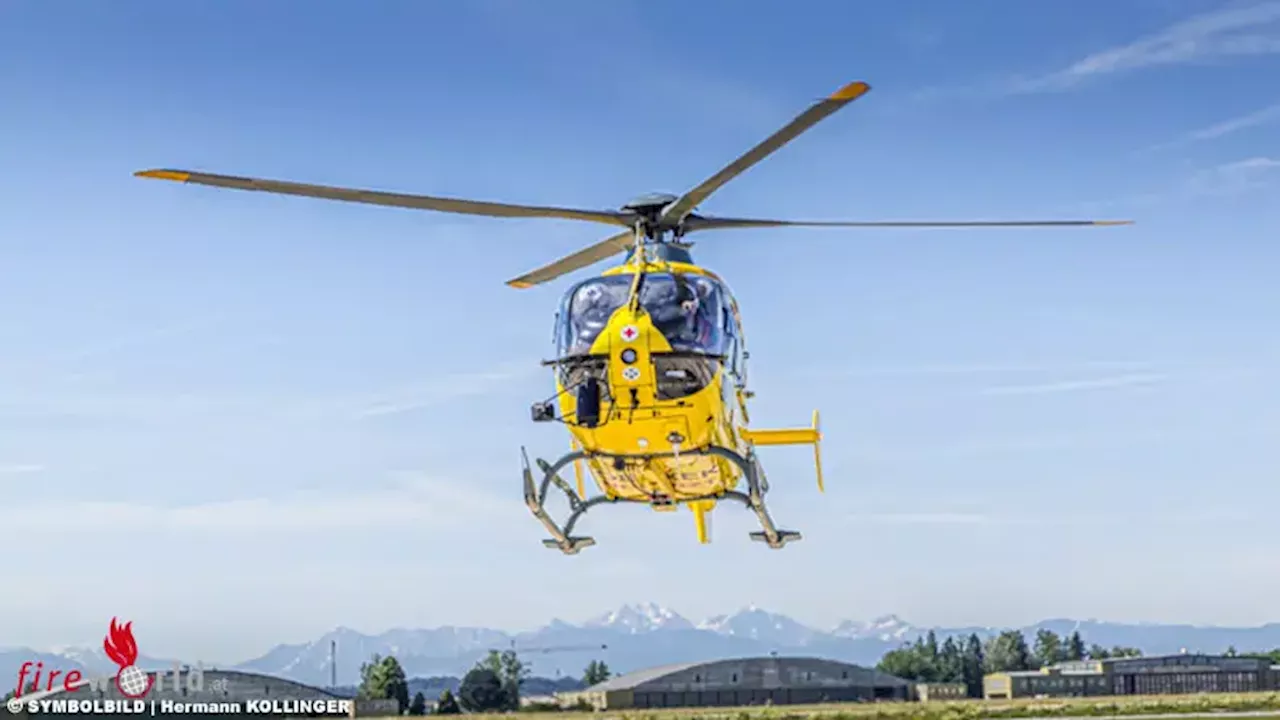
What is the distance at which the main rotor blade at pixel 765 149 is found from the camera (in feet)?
94.8

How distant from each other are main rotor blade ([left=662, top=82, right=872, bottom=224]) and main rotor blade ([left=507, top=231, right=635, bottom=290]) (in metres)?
2.79

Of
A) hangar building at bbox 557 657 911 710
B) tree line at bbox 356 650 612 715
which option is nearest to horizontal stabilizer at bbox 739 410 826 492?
tree line at bbox 356 650 612 715

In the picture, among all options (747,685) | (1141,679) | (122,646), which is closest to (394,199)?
(122,646)

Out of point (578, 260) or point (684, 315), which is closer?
point (684, 315)

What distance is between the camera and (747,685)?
141000mm

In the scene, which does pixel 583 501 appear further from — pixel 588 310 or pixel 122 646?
pixel 122 646

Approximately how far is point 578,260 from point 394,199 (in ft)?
24.9

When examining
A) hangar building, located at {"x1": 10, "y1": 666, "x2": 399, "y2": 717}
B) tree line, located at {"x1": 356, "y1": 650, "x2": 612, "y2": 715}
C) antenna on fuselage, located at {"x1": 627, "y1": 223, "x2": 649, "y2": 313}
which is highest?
antenna on fuselage, located at {"x1": 627, "y1": 223, "x2": 649, "y2": 313}

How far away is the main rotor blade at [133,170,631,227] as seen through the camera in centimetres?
3244

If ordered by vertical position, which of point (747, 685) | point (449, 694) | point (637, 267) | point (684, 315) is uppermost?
point (637, 267)

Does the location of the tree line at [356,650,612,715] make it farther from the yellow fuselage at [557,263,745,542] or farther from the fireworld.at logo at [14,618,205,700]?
the yellow fuselage at [557,263,745,542]

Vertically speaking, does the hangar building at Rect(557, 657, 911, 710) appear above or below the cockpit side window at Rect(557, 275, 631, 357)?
below

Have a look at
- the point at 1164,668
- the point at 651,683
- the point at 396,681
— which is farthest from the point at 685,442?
the point at 1164,668

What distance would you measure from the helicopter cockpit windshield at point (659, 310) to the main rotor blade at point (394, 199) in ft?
8.21
